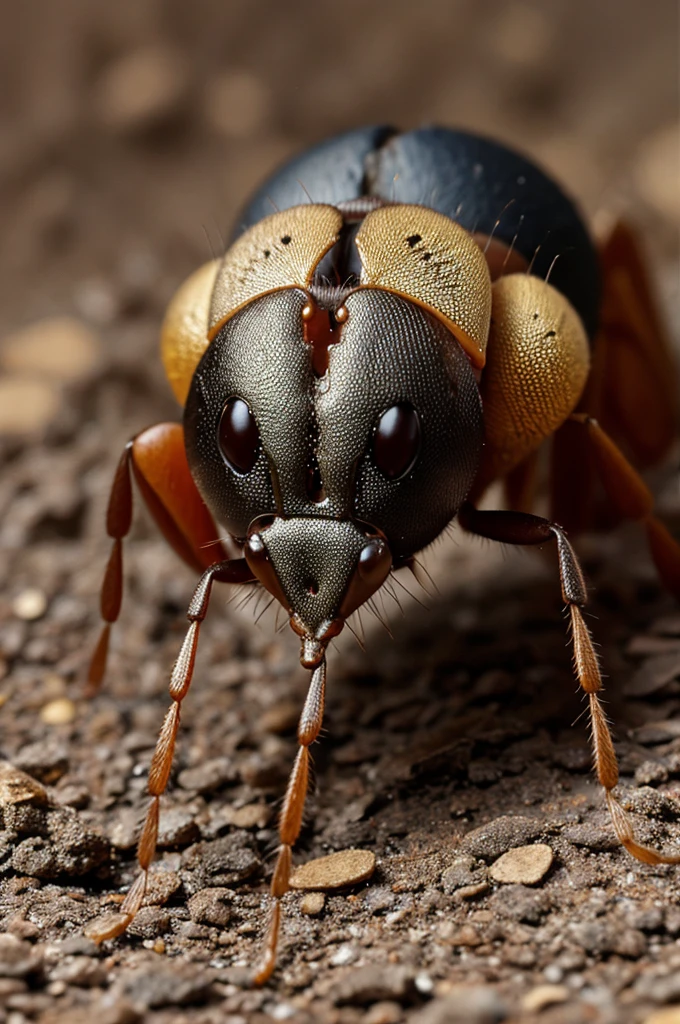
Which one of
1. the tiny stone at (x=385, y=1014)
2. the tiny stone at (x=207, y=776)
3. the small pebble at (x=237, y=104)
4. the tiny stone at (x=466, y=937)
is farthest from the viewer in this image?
the small pebble at (x=237, y=104)

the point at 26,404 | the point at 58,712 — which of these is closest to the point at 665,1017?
the point at 58,712

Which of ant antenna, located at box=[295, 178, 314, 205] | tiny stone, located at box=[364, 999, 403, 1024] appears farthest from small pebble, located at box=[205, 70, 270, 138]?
tiny stone, located at box=[364, 999, 403, 1024]

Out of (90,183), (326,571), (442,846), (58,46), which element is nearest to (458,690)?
(442,846)

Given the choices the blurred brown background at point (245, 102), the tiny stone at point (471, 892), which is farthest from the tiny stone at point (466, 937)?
the blurred brown background at point (245, 102)

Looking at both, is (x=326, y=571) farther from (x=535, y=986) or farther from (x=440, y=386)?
(x=535, y=986)

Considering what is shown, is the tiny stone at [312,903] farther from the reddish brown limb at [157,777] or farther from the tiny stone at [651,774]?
the tiny stone at [651,774]

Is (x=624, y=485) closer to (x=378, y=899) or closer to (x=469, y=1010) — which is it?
(x=378, y=899)
